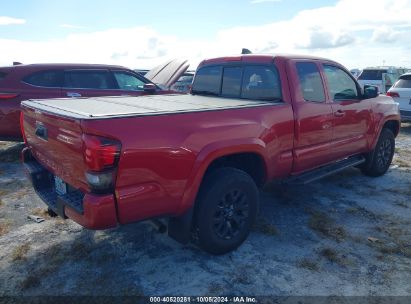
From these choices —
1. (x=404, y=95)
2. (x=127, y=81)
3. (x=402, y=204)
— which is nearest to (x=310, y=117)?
(x=402, y=204)

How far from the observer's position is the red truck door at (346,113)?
184 inches

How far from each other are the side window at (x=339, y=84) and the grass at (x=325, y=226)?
1.53 m

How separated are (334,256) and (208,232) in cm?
128

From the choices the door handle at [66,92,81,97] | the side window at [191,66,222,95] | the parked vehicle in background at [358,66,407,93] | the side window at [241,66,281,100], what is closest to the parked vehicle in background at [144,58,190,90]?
the door handle at [66,92,81,97]

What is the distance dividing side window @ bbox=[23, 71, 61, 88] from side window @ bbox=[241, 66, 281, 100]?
419 cm

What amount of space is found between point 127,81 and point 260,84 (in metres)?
4.14

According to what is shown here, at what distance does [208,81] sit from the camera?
16.4ft

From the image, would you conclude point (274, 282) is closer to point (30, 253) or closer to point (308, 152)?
point (308, 152)

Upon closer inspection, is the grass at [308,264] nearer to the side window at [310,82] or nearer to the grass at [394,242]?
the grass at [394,242]

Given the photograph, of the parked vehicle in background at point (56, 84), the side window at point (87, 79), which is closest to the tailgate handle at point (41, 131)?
the parked vehicle in background at point (56, 84)

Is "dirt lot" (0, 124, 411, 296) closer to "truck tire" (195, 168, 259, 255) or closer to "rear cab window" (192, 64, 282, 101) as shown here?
"truck tire" (195, 168, 259, 255)

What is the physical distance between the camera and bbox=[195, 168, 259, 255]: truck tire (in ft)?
10.7

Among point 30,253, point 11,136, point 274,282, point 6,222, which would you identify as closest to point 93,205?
point 30,253

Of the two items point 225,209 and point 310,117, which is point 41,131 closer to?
point 225,209
